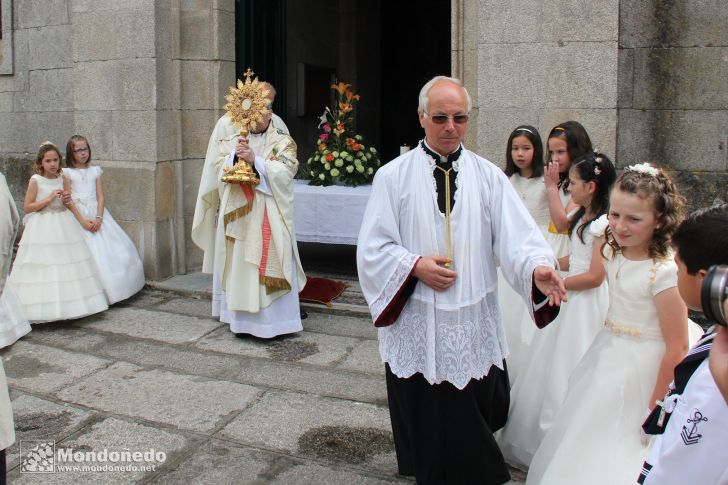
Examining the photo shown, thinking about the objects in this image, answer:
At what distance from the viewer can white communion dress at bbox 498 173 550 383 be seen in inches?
166

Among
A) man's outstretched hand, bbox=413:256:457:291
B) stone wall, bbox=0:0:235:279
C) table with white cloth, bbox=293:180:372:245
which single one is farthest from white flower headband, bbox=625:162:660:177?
stone wall, bbox=0:0:235:279

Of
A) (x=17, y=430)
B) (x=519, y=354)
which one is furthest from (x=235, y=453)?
(x=519, y=354)

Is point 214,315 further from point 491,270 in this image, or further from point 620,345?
point 620,345

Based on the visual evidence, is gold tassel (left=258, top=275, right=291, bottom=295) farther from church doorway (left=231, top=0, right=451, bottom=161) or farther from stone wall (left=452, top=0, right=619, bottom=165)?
church doorway (left=231, top=0, right=451, bottom=161)

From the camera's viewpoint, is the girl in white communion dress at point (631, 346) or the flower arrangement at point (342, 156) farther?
the flower arrangement at point (342, 156)

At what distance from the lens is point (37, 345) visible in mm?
5957

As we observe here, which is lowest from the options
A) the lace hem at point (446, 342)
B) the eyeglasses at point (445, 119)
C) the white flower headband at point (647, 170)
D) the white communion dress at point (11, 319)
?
the white communion dress at point (11, 319)

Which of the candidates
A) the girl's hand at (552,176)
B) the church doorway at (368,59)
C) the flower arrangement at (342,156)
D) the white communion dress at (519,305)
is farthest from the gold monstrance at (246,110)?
the church doorway at (368,59)

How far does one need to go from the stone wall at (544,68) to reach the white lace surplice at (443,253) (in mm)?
2961

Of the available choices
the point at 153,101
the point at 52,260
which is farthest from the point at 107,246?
the point at 153,101

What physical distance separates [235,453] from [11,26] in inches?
272

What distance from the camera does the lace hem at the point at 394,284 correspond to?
3182 millimetres

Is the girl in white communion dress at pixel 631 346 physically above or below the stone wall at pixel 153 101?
below

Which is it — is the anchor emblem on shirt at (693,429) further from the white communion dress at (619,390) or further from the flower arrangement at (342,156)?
the flower arrangement at (342,156)
